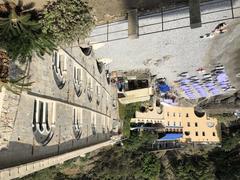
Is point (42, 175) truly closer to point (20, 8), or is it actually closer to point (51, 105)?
point (51, 105)

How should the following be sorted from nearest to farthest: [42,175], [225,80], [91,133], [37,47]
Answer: [37,47], [91,133], [225,80], [42,175]

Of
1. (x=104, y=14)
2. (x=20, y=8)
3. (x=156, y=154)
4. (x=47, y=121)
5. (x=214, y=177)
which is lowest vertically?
(x=214, y=177)

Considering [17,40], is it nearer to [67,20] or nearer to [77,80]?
[67,20]

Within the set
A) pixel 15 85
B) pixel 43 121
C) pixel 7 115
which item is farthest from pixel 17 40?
pixel 43 121

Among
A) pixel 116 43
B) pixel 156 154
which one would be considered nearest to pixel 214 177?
pixel 156 154

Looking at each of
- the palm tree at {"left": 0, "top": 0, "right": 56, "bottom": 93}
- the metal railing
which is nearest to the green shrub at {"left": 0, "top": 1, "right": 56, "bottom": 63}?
the palm tree at {"left": 0, "top": 0, "right": 56, "bottom": 93}

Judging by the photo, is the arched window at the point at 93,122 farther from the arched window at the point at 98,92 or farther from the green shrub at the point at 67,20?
the green shrub at the point at 67,20

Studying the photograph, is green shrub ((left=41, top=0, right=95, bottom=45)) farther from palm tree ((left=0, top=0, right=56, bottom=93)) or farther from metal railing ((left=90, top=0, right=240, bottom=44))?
metal railing ((left=90, top=0, right=240, bottom=44))
